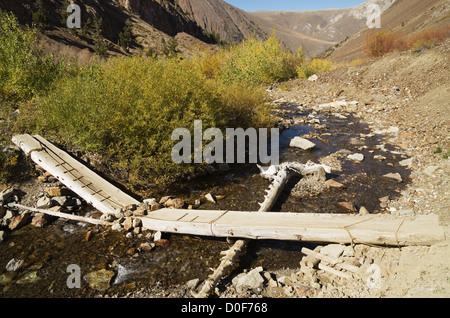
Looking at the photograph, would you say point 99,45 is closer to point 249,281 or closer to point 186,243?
point 186,243

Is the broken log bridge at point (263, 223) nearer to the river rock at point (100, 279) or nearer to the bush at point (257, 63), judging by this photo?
the river rock at point (100, 279)

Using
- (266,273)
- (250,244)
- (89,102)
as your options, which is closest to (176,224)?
(250,244)

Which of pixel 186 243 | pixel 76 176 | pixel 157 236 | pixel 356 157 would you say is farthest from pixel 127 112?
pixel 356 157

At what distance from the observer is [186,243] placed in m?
6.10

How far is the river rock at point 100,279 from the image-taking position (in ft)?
16.3

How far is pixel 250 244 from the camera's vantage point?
237 inches

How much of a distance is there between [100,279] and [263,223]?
3.26 metres

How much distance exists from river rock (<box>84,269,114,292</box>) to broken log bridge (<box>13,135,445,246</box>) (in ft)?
4.57

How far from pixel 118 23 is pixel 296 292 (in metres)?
65.6

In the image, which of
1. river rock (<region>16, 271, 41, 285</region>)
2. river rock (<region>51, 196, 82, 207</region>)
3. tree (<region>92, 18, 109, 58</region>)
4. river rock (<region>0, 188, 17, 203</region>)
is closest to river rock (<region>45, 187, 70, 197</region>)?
river rock (<region>51, 196, 82, 207</region>)

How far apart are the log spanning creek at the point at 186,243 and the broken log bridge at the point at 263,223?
0.43 m

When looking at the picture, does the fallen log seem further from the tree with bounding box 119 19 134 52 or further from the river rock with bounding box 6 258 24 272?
the tree with bounding box 119 19 134 52

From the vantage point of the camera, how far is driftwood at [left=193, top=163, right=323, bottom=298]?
15.2 feet
